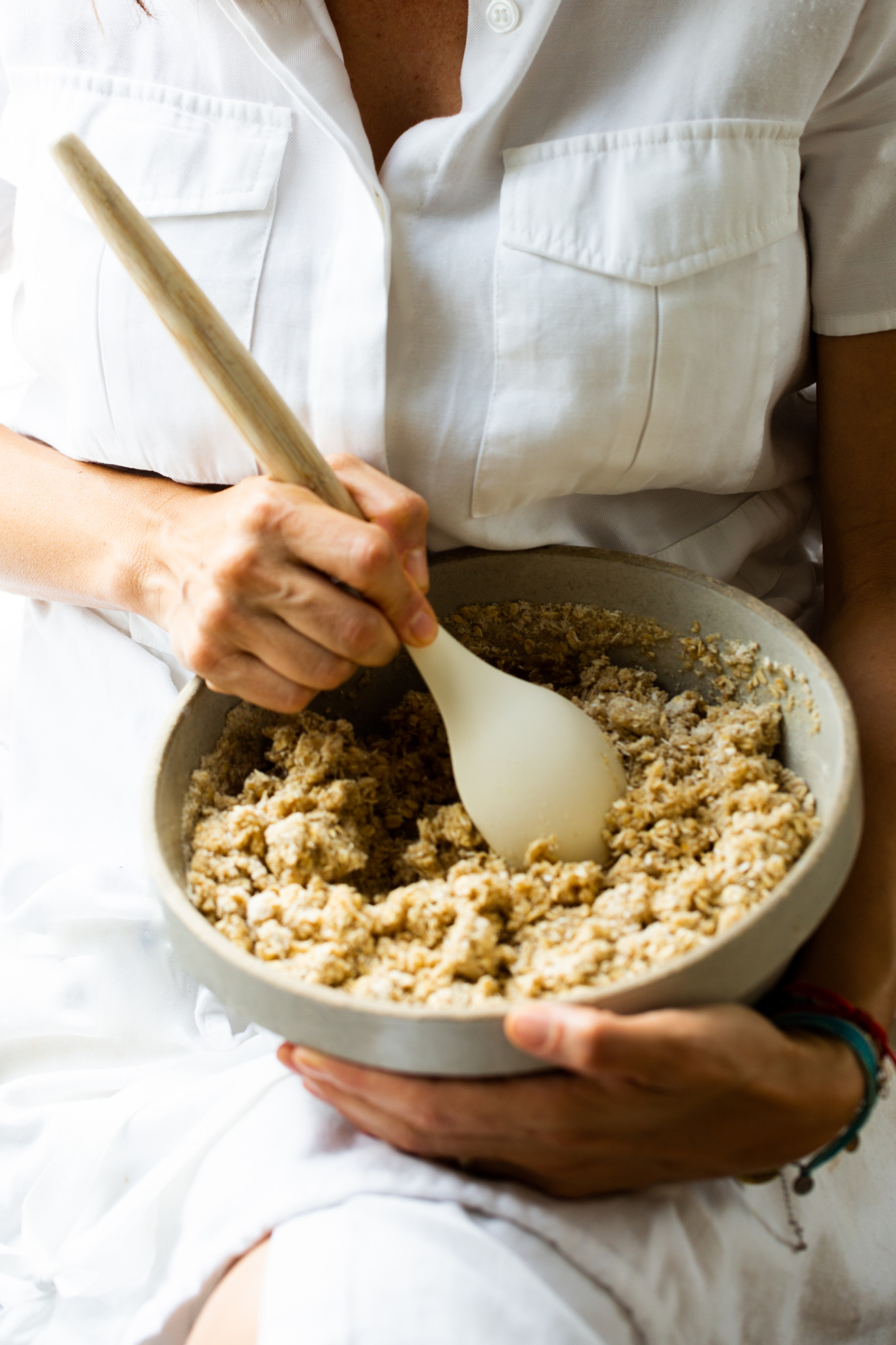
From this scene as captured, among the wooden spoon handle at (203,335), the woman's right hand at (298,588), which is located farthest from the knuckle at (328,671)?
the wooden spoon handle at (203,335)

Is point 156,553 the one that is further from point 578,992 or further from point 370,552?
point 578,992

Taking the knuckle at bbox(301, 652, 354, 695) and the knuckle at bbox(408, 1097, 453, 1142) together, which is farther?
the knuckle at bbox(301, 652, 354, 695)

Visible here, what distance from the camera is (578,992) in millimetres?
503

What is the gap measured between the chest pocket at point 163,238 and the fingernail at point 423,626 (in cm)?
22

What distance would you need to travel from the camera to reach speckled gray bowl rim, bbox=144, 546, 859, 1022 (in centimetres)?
50

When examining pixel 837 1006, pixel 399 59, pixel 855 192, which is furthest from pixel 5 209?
pixel 837 1006

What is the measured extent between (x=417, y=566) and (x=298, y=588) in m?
0.10

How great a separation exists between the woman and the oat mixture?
0.07 m

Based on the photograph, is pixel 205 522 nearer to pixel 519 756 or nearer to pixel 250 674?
pixel 250 674

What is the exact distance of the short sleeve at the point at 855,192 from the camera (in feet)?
2.42

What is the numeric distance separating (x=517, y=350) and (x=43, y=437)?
1.62 feet

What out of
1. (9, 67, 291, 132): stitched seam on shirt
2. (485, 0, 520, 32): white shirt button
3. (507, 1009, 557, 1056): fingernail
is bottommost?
(507, 1009, 557, 1056): fingernail

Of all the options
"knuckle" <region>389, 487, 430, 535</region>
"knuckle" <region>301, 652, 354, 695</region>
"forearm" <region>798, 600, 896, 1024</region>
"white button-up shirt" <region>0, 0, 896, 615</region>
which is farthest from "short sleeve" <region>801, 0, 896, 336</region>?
"knuckle" <region>301, 652, 354, 695</region>

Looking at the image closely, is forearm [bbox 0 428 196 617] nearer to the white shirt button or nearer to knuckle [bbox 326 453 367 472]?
knuckle [bbox 326 453 367 472]
